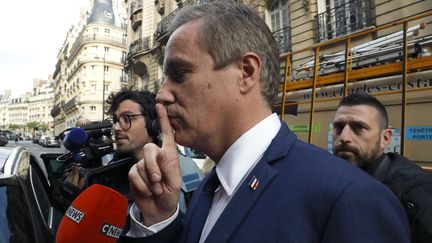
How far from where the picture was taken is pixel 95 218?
1650 millimetres

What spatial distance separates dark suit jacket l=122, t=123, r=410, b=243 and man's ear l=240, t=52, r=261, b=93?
0.74 ft

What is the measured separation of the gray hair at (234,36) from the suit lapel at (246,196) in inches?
10.0

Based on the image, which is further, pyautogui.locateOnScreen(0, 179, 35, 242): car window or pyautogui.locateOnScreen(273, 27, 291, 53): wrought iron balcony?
pyautogui.locateOnScreen(273, 27, 291, 53): wrought iron balcony

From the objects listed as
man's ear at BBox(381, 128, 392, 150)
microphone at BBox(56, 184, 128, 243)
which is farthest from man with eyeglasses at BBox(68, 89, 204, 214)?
man's ear at BBox(381, 128, 392, 150)

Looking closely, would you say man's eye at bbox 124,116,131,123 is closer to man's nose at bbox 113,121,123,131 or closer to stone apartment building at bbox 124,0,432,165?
man's nose at bbox 113,121,123,131

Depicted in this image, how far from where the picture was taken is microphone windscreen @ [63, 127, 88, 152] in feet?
9.07

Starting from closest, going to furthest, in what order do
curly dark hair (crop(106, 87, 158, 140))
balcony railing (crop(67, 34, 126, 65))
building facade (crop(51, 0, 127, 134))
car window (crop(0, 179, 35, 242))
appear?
car window (crop(0, 179, 35, 242))
curly dark hair (crop(106, 87, 158, 140))
building facade (crop(51, 0, 127, 134))
balcony railing (crop(67, 34, 126, 65))

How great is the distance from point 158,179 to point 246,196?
28 centimetres

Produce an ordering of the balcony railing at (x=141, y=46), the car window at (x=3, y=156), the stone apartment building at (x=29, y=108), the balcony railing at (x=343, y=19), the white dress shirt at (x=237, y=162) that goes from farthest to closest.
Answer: the stone apartment building at (x=29, y=108) → the balcony railing at (x=141, y=46) → the balcony railing at (x=343, y=19) → the car window at (x=3, y=156) → the white dress shirt at (x=237, y=162)

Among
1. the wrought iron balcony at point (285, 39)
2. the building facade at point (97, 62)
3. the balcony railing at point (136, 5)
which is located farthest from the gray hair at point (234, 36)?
the building facade at point (97, 62)

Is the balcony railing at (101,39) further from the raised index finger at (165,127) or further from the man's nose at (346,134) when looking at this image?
the raised index finger at (165,127)

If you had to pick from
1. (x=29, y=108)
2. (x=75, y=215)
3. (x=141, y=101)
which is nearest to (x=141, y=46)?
(x=141, y=101)

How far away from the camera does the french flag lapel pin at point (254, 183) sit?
3.31 feet

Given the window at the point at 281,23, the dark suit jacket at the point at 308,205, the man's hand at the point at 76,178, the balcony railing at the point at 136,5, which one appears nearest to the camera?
the dark suit jacket at the point at 308,205
